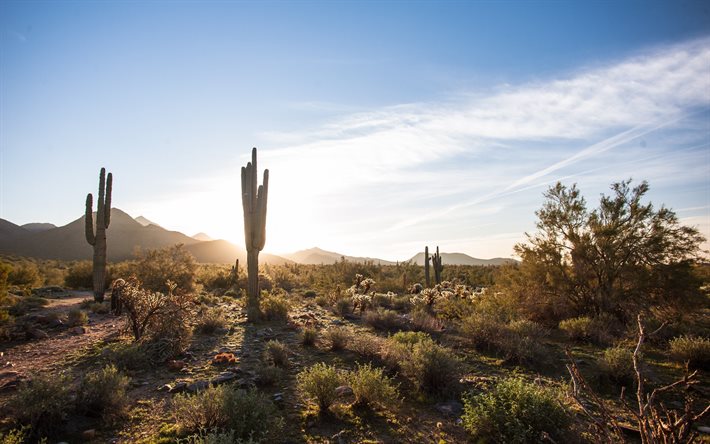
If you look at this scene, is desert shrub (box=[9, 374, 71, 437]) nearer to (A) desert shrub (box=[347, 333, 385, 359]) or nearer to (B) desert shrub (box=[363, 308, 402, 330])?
(A) desert shrub (box=[347, 333, 385, 359])

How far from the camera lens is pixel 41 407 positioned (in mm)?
5078

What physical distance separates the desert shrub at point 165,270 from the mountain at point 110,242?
45.8 m

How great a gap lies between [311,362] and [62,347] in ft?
20.3

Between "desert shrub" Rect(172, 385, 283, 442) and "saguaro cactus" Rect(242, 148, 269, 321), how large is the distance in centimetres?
968

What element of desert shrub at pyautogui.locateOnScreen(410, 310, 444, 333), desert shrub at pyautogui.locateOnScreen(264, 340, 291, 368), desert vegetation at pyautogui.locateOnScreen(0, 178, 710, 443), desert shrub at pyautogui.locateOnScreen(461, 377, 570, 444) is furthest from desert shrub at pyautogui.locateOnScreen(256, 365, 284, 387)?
desert shrub at pyautogui.locateOnScreen(410, 310, 444, 333)

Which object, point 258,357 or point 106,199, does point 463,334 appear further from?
point 106,199

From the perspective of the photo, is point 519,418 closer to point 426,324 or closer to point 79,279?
point 426,324

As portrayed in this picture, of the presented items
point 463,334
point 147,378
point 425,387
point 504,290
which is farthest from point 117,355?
point 504,290

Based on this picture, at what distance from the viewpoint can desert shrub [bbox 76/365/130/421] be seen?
221 inches

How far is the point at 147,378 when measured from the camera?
24.1 feet

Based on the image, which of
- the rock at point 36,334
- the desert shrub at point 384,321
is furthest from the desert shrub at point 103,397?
the desert shrub at point 384,321

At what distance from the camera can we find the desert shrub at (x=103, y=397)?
562 cm

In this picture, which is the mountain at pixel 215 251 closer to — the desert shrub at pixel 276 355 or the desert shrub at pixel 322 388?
the desert shrub at pixel 276 355

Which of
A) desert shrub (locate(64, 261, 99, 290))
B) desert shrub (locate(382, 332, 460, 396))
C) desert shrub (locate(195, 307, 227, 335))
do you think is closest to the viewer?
desert shrub (locate(382, 332, 460, 396))
